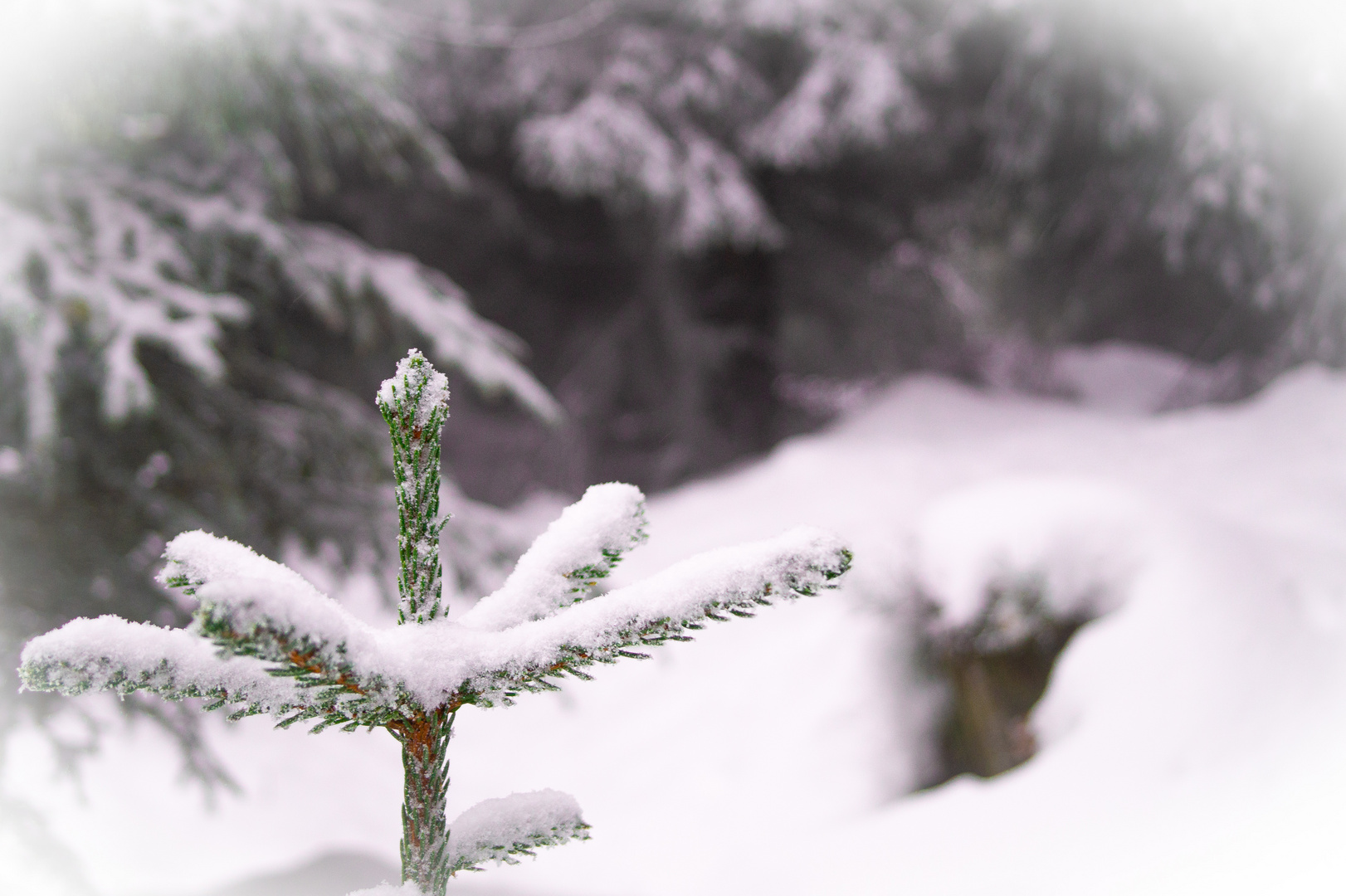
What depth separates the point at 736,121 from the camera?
4879 mm

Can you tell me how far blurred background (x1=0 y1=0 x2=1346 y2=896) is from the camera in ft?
6.43

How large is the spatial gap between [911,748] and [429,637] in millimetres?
2227

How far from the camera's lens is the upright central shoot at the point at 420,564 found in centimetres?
49

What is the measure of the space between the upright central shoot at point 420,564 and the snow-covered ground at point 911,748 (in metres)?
1.32

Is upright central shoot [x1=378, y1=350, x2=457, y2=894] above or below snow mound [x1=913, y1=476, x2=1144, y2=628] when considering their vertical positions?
below

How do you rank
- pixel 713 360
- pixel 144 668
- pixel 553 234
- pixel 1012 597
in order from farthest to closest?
pixel 553 234
pixel 713 360
pixel 1012 597
pixel 144 668

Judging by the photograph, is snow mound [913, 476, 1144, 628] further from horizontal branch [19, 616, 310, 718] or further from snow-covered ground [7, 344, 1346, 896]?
horizontal branch [19, 616, 310, 718]

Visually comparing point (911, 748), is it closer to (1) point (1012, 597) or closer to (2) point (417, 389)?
(1) point (1012, 597)

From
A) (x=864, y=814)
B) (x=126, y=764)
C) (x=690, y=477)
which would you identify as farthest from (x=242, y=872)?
(x=690, y=477)

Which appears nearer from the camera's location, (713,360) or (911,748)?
(911,748)

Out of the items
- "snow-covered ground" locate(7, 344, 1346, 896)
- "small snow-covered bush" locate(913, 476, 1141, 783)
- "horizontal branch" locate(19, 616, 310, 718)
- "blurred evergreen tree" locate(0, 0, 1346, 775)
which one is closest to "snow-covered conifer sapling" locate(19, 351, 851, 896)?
"horizontal branch" locate(19, 616, 310, 718)

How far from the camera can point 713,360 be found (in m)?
5.09

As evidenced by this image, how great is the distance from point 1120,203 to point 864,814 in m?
4.83

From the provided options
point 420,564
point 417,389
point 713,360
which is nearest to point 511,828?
point 420,564
